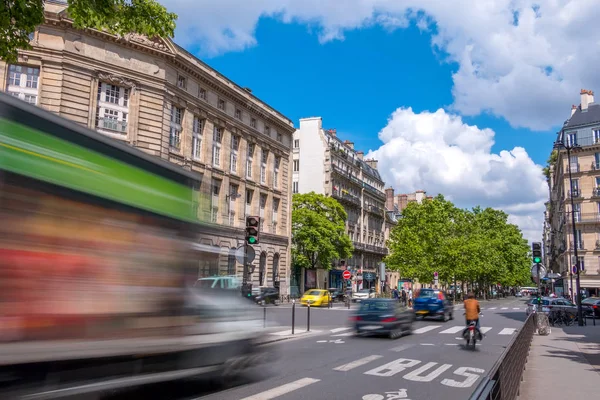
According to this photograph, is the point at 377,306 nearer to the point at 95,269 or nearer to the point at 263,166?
the point at 95,269

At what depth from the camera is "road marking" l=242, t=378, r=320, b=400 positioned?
8273mm

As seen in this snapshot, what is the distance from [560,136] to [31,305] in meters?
74.6

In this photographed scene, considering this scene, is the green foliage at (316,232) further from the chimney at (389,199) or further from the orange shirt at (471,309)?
the orange shirt at (471,309)

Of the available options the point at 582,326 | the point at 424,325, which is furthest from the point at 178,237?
the point at 582,326

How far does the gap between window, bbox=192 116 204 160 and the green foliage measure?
17.6 metres

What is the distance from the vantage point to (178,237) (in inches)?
347

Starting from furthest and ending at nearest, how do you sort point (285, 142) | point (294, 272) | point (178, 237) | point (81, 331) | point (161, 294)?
1. point (294, 272)
2. point (285, 142)
3. point (178, 237)
4. point (161, 294)
5. point (81, 331)

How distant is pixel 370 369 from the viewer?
36.9 feet

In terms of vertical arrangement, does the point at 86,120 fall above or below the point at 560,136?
below

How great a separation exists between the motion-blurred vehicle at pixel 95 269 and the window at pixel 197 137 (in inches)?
1274

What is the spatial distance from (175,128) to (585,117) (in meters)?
52.4

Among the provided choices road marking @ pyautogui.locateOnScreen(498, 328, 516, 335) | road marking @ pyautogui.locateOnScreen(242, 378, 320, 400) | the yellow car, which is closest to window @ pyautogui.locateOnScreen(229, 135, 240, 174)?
the yellow car

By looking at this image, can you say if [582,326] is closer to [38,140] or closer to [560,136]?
[38,140]

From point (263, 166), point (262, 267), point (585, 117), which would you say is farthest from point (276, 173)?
point (585, 117)
